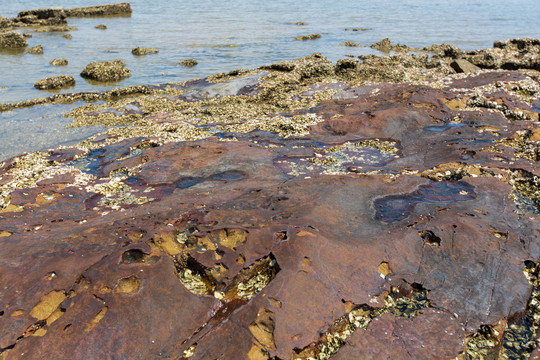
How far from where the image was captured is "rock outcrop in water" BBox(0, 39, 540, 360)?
2.48m

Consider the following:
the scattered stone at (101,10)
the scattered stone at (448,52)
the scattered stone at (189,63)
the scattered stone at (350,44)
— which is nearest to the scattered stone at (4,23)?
the scattered stone at (101,10)

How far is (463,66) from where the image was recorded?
1125cm

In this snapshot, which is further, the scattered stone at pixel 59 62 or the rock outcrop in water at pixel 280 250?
the scattered stone at pixel 59 62

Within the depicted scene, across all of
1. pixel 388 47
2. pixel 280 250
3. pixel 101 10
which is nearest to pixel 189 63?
pixel 388 47

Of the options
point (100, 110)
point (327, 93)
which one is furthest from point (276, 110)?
point (100, 110)

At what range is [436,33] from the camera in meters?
21.3

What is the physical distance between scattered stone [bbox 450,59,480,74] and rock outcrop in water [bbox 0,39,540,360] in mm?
5887

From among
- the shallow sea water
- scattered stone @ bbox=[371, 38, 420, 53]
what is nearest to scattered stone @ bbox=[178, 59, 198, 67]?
the shallow sea water

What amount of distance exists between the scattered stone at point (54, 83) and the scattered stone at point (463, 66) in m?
11.6

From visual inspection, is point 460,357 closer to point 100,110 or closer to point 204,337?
point 204,337

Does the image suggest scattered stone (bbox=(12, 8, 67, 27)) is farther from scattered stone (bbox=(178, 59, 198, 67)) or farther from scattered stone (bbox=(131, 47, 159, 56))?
scattered stone (bbox=(178, 59, 198, 67))

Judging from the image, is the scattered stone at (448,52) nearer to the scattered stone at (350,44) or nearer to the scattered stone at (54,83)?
the scattered stone at (350,44)

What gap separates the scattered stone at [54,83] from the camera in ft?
37.9

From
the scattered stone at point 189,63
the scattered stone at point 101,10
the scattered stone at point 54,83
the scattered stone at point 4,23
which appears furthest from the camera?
the scattered stone at point 101,10
